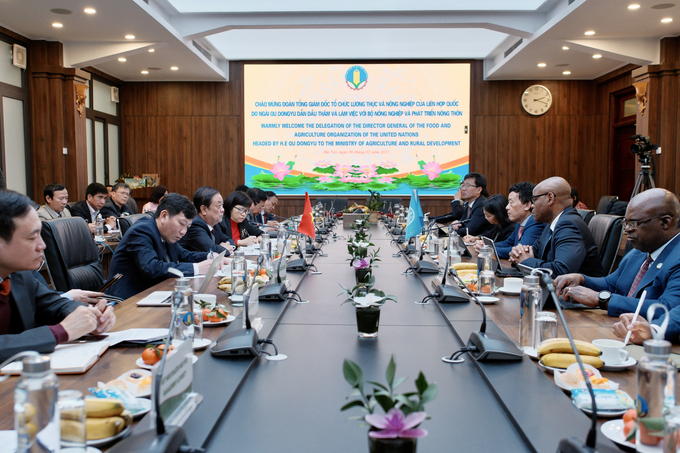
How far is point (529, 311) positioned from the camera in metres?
1.54

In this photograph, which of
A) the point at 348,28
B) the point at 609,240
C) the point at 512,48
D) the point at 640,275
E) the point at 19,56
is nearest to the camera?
the point at 640,275

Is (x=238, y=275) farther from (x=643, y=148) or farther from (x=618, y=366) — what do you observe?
(x=643, y=148)

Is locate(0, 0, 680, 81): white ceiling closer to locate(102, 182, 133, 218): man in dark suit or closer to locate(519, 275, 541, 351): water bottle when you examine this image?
locate(102, 182, 133, 218): man in dark suit

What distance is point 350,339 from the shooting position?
65.9 inches

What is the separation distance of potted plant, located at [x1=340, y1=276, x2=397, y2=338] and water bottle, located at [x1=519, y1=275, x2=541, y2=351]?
14.4 inches

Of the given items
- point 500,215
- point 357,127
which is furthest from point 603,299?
point 357,127

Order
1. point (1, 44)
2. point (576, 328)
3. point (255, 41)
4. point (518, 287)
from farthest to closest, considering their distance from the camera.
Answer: point (255, 41) < point (1, 44) < point (518, 287) < point (576, 328)

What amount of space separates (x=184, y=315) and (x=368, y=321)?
53cm

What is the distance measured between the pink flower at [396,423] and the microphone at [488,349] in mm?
681

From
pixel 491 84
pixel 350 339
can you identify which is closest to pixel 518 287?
pixel 350 339

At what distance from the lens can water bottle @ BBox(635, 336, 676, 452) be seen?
34.3 inches

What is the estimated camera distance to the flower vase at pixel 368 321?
1667 mm

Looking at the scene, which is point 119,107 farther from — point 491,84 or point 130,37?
point 491,84

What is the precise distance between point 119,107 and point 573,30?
7.34 meters
